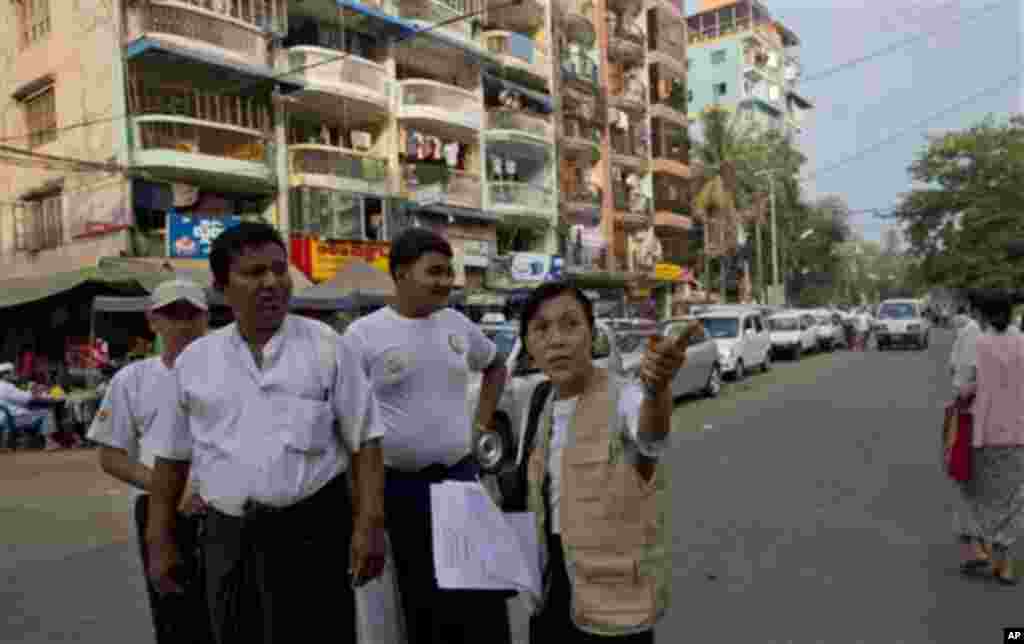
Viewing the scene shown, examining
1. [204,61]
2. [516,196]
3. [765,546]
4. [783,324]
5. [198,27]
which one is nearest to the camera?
[765,546]

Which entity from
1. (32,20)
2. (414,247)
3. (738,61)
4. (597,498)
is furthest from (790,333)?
(738,61)

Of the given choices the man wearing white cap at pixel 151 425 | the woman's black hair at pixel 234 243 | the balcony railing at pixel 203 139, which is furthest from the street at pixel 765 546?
the balcony railing at pixel 203 139

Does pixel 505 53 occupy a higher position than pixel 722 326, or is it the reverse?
pixel 505 53

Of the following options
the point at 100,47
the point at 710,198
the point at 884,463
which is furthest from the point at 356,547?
the point at 710,198

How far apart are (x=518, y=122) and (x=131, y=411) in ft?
84.8

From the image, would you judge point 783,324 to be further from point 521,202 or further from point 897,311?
point 521,202

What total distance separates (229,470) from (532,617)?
3.02 feet

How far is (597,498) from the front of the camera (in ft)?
6.56

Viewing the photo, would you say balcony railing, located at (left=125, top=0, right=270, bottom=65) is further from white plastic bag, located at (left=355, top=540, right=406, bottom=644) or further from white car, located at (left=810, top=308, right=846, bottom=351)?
white car, located at (left=810, top=308, right=846, bottom=351)

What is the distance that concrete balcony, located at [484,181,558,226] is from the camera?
26484 millimetres

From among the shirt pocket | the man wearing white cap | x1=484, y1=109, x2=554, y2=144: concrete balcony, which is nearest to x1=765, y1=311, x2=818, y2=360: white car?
x1=484, y1=109, x2=554, y2=144: concrete balcony

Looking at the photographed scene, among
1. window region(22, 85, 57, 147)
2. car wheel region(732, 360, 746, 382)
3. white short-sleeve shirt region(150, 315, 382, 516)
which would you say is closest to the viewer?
white short-sleeve shirt region(150, 315, 382, 516)

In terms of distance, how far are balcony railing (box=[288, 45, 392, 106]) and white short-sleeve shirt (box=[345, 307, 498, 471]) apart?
1722 cm

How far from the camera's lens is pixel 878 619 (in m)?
4.04
